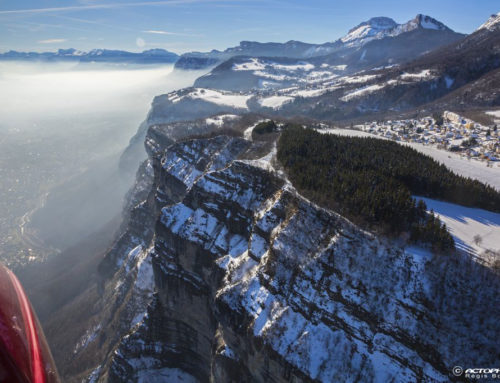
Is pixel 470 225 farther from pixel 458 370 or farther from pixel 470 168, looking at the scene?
pixel 470 168

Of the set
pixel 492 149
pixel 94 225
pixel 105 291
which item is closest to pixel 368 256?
pixel 492 149

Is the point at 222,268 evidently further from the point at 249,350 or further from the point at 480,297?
→ the point at 480,297

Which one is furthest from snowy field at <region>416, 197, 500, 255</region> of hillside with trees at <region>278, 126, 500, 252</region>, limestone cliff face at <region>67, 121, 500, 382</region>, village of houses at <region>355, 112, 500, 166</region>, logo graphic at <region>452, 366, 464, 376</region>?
village of houses at <region>355, 112, 500, 166</region>

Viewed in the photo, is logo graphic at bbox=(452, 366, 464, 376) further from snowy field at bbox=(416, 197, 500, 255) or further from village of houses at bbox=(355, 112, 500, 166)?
village of houses at bbox=(355, 112, 500, 166)

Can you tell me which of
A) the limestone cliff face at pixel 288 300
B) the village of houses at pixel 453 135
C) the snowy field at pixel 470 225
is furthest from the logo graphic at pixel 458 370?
the village of houses at pixel 453 135

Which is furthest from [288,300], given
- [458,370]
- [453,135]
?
[453,135]
